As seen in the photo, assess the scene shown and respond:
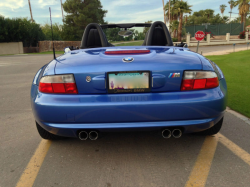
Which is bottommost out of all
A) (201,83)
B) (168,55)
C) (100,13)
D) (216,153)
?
(216,153)

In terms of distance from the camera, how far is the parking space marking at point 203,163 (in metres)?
2.29

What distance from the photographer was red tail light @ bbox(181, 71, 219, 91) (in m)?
2.48

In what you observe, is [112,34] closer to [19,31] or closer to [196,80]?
[196,80]

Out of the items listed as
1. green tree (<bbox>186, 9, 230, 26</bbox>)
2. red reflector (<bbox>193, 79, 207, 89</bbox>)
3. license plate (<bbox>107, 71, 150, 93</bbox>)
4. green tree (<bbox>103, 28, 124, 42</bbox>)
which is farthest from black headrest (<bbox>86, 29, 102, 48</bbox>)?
green tree (<bbox>186, 9, 230, 26</bbox>)

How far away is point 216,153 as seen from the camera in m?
2.86

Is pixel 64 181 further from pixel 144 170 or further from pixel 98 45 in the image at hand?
pixel 98 45

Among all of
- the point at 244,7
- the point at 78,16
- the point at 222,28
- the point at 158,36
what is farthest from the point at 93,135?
the point at 244,7

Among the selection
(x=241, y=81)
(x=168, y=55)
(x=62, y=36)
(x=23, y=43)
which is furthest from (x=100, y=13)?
(x=168, y=55)

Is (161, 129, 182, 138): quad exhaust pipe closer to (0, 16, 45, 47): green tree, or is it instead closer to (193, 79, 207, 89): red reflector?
(193, 79, 207, 89): red reflector

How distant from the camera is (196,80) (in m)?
2.49

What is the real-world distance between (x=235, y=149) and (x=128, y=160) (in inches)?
50.8

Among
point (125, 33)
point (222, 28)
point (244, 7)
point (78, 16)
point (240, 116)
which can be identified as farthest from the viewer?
point (244, 7)

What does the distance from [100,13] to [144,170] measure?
2285 inches

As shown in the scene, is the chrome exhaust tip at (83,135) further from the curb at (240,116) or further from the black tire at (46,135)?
the curb at (240,116)
